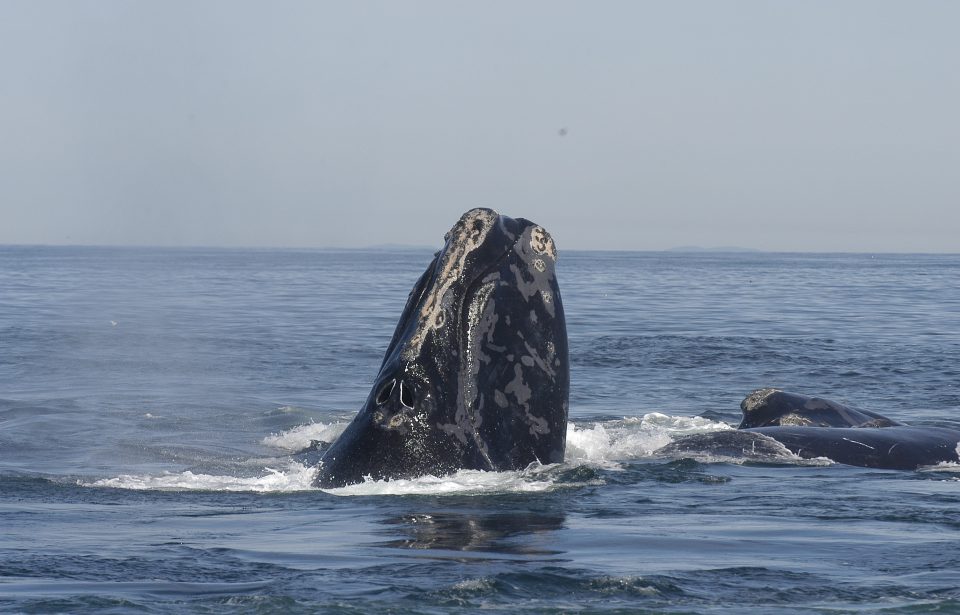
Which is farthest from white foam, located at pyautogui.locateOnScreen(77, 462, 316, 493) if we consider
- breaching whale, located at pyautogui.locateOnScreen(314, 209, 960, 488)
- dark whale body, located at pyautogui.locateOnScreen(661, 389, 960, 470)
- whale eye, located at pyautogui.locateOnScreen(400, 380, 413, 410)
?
dark whale body, located at pyautogui.locateOnScreen(661, 389, 960, 470)

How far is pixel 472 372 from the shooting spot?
334 inches

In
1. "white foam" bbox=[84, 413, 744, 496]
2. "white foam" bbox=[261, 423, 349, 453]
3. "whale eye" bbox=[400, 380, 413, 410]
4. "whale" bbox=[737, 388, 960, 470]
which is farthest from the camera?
"white foam" bbox=[261, 423, 349, 453]

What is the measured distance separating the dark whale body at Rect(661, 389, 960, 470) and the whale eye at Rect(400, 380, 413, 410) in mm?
3597

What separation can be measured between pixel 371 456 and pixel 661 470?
2979 millimetres

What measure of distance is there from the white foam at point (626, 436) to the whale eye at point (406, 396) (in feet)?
6.95

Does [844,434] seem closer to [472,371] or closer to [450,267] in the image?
[472,371]

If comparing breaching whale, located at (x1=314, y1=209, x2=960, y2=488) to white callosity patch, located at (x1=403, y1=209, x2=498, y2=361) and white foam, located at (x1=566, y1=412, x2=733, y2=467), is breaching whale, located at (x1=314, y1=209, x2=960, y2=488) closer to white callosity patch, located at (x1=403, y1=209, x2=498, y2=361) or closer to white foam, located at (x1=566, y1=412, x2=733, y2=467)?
white callosity patch, located at (x1=403, y1=209, x2=498, y2=361)

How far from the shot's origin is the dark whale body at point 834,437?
10.8 metres

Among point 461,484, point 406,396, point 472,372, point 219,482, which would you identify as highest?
point 472,372

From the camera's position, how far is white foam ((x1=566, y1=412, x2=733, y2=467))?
11.4 metres

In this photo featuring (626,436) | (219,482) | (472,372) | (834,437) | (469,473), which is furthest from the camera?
(626,436)

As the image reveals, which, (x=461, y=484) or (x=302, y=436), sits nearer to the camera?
(x=461, y=484)

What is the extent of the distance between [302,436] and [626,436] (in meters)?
3.19

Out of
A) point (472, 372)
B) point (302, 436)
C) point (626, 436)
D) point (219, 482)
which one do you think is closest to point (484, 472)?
point (472, 372)
